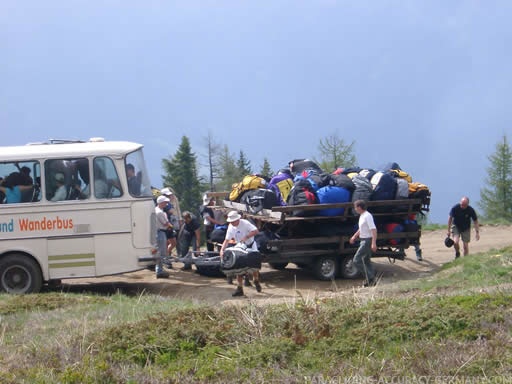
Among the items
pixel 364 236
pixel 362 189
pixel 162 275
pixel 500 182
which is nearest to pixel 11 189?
pixel 162 275

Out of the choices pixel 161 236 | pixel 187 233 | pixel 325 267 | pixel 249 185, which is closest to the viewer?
pixel 325 267

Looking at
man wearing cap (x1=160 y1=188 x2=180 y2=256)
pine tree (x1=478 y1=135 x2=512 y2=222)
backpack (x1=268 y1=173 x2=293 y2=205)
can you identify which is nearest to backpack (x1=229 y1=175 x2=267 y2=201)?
backpack (x1=268 y1=173 x2=293 y2=205)

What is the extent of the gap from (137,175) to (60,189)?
4.92 ft

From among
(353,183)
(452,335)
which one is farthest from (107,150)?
(452,335)

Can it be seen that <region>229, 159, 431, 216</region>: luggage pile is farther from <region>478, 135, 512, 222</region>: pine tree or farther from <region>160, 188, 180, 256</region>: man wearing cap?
<region>478, 135, 512, 222</region>: pine tree

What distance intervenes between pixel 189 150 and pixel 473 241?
34.8 metres

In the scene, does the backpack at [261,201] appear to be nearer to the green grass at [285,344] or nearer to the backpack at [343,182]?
the backpack at [343,182]

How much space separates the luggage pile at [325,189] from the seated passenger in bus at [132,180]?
2700mm

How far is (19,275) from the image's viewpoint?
1332 cm

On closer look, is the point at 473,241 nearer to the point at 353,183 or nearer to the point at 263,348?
the point at 353,183

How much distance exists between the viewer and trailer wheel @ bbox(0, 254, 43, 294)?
1323 centimetres

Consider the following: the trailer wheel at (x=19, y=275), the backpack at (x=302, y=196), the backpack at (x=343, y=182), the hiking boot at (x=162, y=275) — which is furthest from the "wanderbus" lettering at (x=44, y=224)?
the backpack at (x=343, y=182)

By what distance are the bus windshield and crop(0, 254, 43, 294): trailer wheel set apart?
7.71 feet

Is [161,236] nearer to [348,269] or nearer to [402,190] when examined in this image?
[348,269]
